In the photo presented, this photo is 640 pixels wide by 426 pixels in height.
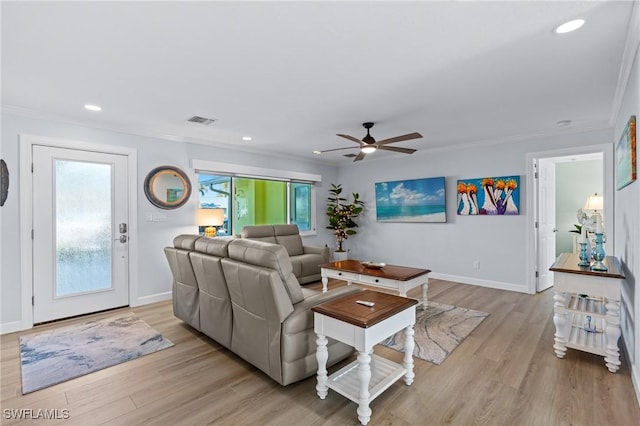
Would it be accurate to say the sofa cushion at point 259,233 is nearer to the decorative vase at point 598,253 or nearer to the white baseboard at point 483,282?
the white baseboard at point 483,282

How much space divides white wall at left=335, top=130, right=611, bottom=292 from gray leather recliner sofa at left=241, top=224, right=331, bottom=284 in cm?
156

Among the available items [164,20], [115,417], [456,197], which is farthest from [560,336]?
[164,20]

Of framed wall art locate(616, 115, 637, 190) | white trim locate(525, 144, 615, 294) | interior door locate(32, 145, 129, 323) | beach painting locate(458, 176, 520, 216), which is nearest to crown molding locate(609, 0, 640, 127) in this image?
framed wall art locate(616, 115, 637, 190)

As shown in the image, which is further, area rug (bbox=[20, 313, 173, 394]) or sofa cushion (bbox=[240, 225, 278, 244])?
sofa cushion (bbox=[240, 225, 278, 244])

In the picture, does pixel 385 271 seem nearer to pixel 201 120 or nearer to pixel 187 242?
pixel 187 242

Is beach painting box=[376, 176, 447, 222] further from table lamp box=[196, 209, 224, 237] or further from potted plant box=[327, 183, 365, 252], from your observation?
table lamp box=[196, 209, 224, 237]

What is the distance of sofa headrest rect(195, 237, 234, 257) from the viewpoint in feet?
8.48

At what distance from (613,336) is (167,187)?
201 inches

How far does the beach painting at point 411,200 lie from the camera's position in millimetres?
5465

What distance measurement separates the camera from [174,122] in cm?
385

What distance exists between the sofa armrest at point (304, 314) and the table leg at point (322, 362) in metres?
0.15

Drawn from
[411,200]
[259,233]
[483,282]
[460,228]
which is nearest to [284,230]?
[259,233]

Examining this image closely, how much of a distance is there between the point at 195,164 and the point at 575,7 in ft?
14.7

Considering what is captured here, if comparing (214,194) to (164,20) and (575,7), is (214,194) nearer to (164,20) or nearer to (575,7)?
(164,20)
